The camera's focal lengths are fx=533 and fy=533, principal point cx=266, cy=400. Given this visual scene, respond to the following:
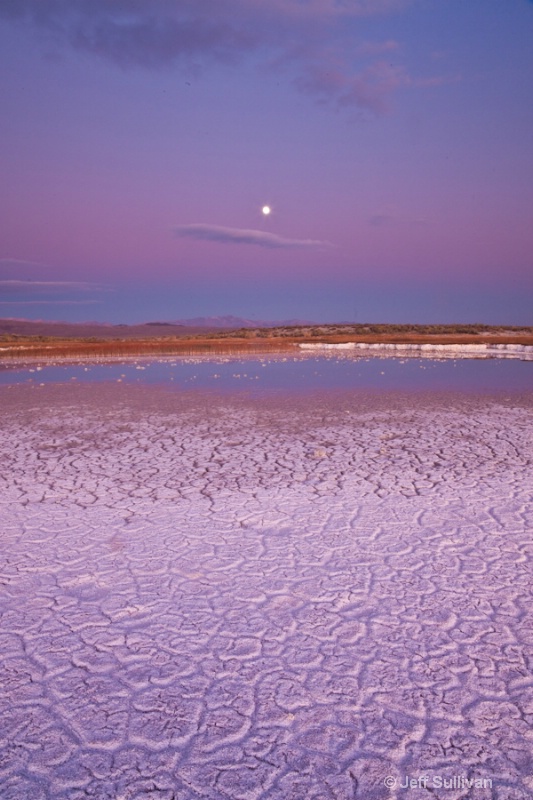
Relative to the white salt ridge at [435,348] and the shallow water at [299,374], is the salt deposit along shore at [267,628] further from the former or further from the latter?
the white salt ridge at [435,348]

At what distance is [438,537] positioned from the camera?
4.28 metres

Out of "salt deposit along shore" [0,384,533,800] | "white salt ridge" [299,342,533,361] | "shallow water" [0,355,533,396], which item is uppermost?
"white salt ridge" [299,342,533,361]

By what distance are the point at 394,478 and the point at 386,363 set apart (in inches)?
571

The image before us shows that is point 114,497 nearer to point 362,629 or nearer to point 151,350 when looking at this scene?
point 362,629

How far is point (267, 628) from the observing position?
3066 millimetres

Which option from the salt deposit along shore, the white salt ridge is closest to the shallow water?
the white salt ridge

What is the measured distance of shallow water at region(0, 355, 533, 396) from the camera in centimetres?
1347

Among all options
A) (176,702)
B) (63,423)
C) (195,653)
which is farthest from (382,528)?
(63,423)

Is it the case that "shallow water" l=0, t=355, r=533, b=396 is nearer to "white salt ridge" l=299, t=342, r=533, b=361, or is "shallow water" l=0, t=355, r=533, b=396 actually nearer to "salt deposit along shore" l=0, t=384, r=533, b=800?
"white salt ridge" l=299, t=342, r=533, b=361

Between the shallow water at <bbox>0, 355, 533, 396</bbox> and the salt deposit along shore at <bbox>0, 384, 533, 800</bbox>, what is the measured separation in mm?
7072

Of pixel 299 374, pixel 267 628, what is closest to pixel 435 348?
pixel 299 374

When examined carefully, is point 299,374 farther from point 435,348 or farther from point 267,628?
point 435,348

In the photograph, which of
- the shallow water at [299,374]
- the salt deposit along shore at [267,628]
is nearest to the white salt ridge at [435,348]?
the shallow water at [299,374]

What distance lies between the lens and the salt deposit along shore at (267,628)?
2.15 m
